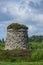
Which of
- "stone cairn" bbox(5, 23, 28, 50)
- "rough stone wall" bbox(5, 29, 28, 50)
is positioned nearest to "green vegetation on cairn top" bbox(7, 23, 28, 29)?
"stone cairn" bbox(5, 23, 28, 50)

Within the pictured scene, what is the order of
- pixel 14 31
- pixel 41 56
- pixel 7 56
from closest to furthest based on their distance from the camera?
pixel 41 56
pixel 7 56
pixel 14 31

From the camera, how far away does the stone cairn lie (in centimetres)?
6250

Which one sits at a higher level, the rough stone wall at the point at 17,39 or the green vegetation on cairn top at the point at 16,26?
the green vegetation on cairn top at the point at 16,26

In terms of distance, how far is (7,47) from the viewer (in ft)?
210

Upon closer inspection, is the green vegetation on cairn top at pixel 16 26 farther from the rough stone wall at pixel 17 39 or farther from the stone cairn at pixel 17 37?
the rough stone wall at pixel 17 39

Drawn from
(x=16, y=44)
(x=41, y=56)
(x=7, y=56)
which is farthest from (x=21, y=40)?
(x=41, y=56)

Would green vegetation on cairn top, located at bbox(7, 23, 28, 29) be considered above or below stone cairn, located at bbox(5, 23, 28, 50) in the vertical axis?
above

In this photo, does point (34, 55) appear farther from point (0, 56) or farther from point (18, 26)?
point (18, 26)

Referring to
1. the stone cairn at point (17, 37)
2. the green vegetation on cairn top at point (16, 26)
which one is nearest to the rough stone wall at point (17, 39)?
the stone cairn at point (17, 37)

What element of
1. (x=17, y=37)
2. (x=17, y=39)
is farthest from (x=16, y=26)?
(x=17, y=39)

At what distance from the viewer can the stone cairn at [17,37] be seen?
205 ft

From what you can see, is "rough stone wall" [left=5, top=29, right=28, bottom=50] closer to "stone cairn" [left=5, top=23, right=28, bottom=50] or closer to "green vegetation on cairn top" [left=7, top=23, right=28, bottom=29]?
"stone cairn" [left=5, top=23, right=28, bottom=50]

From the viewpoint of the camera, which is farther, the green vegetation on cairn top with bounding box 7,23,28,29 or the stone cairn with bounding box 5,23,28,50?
the green vegetation on cairn top with bounding box 7,23,28,29

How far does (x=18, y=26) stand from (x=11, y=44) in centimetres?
378
